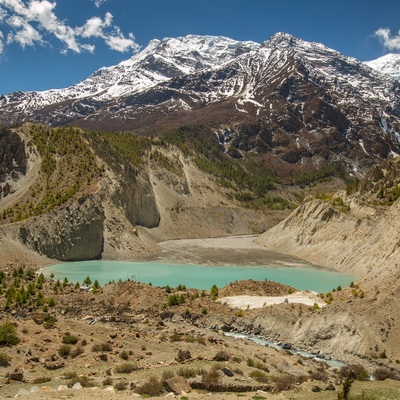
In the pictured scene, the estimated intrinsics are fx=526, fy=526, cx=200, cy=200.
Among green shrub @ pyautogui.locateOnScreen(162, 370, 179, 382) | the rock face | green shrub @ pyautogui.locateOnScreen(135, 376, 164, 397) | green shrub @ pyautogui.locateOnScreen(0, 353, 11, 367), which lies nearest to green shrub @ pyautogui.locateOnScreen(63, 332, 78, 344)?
green shrub @ pyautogui.locateOnScreen(0, 353, 11, 367)

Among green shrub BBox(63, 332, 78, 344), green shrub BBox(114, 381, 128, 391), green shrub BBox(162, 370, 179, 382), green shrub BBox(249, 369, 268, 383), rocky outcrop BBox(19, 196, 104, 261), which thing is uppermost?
rocky outcrop BBox(19, 196, 104, 261)

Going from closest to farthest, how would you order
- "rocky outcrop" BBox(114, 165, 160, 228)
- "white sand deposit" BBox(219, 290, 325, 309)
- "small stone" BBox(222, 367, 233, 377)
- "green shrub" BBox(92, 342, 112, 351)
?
"small stone" BBox(222, 367, 233, 377), "green shrub" BBox(92, 342, 112, 351), "white sand deposit" BBox(219, 290, 325, 309), "rocky outcrop" BBox(114, 165, 160, 228)

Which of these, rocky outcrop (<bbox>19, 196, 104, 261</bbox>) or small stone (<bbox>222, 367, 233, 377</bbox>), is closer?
small stone (<bbox>222, 367, 233, 377</bbox>)

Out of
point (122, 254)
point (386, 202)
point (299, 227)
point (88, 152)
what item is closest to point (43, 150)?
point (88, 152)

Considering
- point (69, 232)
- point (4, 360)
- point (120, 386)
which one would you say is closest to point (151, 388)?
point (120, 386)

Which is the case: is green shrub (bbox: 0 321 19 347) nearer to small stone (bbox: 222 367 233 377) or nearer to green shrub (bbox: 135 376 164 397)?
green shrub (bbox: 135 376 164 397)

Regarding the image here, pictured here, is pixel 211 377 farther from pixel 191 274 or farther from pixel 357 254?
pixel 357 254
